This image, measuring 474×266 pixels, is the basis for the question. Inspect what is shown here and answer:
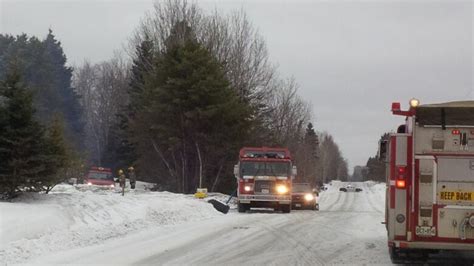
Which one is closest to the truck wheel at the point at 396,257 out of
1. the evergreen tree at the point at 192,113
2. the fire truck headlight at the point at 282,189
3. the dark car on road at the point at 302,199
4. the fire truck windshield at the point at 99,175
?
the fire truck headlight at the point at 282,189

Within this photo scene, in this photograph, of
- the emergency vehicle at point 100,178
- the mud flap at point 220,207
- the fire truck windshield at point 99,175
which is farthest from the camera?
the fire truck windshield at point 99,175

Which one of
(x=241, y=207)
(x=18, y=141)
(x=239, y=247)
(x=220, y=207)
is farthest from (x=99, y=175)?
(x=239, y=247)

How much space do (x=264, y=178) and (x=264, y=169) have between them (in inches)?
17.2

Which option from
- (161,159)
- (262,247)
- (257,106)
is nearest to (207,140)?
(161,159)

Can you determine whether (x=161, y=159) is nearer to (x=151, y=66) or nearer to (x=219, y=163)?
(x=219, y=163)

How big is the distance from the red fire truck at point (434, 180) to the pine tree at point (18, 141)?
1020cm

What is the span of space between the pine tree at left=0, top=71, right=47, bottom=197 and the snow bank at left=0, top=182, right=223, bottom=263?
58 cm

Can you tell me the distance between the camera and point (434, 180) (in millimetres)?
10383

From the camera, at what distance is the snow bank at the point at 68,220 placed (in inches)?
476

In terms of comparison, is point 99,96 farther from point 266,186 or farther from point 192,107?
point 266,186

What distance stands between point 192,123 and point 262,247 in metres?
25.0

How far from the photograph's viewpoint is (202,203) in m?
27.2

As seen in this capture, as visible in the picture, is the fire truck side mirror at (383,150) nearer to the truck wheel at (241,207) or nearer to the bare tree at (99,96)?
the truck wheel at (241,207)

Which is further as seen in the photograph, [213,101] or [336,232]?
[213,101]
